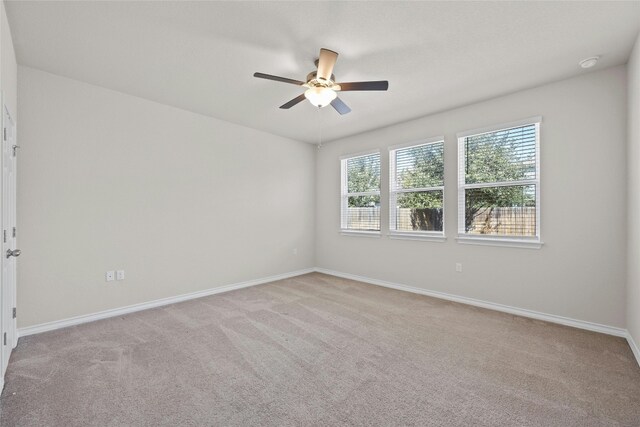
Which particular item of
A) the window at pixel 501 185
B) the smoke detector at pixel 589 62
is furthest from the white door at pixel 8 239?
the smoke detector at pixel 589 62

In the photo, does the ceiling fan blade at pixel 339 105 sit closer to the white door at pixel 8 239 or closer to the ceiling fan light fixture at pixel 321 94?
the ceiling fan light fixture at pixel 321 94

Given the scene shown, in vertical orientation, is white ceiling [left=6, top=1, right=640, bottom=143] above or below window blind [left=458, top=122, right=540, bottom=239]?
above

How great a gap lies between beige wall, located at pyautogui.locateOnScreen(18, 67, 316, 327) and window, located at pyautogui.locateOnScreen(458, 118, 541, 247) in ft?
10.3

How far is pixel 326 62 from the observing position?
237 centimetres

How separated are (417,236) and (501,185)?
4.32 ft

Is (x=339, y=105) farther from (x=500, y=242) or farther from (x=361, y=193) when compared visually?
(x=500, y=242)

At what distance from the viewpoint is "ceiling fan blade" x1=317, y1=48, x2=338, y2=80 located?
228cm

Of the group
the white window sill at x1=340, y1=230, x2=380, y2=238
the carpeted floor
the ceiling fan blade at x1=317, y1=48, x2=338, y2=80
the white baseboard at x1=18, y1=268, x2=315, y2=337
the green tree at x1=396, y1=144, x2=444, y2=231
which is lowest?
the carpeted floor

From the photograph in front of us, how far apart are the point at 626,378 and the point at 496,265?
5.25 feet

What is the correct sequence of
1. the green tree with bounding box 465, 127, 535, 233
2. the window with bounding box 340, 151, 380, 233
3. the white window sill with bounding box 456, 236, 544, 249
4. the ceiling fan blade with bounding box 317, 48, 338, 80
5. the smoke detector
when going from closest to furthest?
1. the ceiling fan blade with bounding box 317, 48, 338, 80
2. the smoke detector
3. the white window sill with bounding box 456, 236, 544, 249
4. the green tree with bounding box 465, 127, 535, 233
5. the window with bounding box 340, 151, 380, 233

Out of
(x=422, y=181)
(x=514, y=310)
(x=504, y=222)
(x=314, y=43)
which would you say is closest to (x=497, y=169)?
(x=504, y=222)

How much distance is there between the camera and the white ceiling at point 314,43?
2096 mm

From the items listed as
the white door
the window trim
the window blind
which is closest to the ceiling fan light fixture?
the window trim

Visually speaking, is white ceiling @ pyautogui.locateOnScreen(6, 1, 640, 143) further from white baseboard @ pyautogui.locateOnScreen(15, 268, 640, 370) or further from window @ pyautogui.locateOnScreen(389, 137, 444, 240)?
white baseboard @ pyautogui.locateOnScreen(15, 268, 640, 370)
